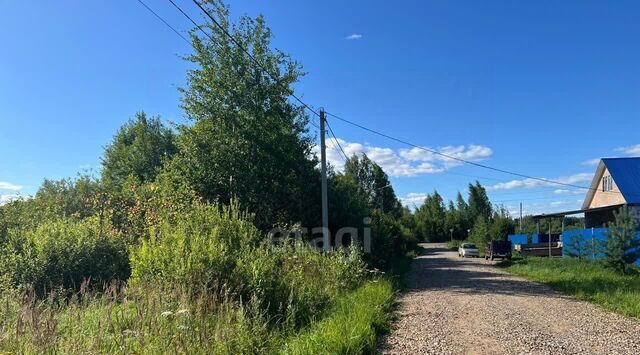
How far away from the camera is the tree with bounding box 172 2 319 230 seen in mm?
21062

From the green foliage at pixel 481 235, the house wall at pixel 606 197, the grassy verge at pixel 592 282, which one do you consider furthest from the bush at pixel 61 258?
the green foliage at pixel 481 235

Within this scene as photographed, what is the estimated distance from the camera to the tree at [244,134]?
21.1 meters

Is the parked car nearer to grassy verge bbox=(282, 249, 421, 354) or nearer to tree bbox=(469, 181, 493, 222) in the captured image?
grassy verge bbox=(282, 249, 421, 354)

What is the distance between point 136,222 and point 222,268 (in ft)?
38.5

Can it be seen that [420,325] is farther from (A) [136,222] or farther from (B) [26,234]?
(A) [136,222]

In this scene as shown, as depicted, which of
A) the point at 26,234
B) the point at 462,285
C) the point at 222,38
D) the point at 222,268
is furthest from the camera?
the point at 222,38

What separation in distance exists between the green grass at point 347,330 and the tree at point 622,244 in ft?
45.0

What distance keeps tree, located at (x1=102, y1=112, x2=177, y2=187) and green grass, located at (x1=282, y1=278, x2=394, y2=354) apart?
34628 millimetres

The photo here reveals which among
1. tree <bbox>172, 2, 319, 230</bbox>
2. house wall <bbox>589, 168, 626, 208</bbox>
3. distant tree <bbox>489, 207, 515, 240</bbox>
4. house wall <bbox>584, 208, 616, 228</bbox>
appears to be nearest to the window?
house wall <bbox>589, 168, 626, 208</bbox>

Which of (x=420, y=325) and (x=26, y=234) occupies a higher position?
(x=26, y=234)

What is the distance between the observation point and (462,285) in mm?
18516

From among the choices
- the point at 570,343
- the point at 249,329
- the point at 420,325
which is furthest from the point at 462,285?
the point at 249,329

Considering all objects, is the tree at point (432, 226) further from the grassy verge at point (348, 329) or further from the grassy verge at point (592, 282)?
the grassy verge at point (348, 329)

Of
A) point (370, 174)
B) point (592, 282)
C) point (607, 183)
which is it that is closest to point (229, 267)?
point (592, 282)
